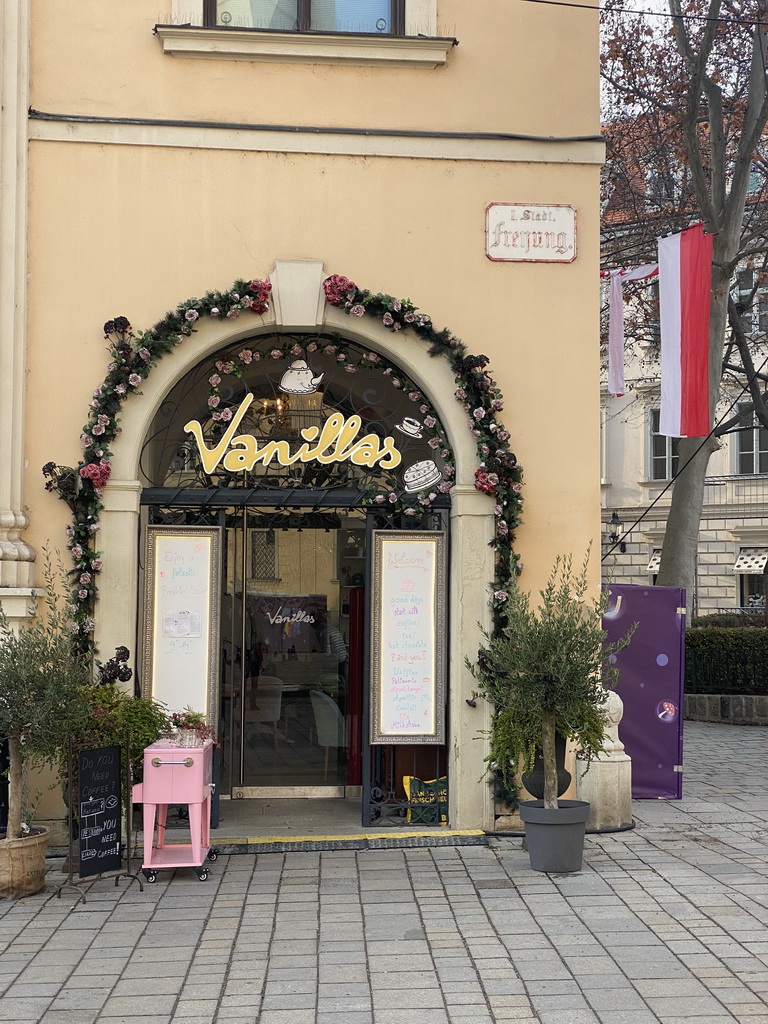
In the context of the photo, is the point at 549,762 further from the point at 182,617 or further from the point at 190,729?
the point at 182,617

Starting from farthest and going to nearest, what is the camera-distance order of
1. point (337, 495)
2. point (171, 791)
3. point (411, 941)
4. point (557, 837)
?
1. point (337, 495)
2. point (557, 837)
3. point (171, 791)
4. point (411, 941)

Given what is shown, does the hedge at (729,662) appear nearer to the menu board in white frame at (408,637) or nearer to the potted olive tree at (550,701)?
the menu board in white frame at (408,637)

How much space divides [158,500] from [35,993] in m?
4.14

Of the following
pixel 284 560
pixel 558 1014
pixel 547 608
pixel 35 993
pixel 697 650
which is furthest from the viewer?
pixel 697 650

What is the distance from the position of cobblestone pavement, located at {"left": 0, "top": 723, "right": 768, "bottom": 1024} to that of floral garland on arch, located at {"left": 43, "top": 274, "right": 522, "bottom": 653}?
2.01 m

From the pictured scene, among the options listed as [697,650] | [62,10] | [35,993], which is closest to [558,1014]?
[35,993]

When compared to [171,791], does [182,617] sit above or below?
above

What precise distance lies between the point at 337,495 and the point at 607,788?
10.2 feet

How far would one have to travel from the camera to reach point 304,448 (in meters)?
8.98

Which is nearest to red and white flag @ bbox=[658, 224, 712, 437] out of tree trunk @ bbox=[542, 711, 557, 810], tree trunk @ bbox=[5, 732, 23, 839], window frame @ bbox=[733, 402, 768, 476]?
tree trunk @ bbox=[542, 711, 557, 810]

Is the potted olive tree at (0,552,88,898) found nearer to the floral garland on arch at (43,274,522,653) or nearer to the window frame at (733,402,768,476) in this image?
the floral garland on arch at (43,274,522,653)

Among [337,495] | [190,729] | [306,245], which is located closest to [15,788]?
[190,729]

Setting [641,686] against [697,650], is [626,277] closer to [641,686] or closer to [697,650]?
[641,686]

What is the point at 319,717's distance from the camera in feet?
34.5
